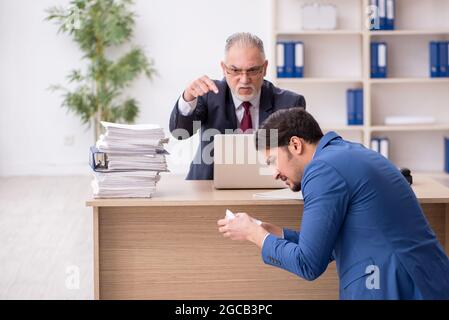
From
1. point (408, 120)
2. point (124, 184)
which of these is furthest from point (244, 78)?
point (408, 120)

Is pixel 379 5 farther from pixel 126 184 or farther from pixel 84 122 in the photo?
pixel 126 184

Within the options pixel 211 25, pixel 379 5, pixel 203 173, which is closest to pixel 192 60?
pixel 211 25

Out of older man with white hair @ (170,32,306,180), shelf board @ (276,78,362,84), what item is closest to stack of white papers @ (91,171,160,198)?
older man with white hair @ (170,32,306,180)

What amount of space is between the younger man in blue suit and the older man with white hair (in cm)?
109

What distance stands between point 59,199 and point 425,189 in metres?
3.99

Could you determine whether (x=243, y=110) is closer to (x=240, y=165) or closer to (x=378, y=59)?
(x=240, y=165)

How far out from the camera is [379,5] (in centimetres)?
649

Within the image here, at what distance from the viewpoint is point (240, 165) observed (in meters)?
2.89

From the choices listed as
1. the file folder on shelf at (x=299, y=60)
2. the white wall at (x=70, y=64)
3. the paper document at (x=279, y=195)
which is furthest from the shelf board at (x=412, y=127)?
the paper document at (x=279, y=195)

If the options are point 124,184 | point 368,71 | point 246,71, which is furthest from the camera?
point 368,71

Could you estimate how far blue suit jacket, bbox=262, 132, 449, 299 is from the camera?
2064mm

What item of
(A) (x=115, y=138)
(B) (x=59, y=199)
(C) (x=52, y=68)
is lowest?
(B) (x=59, y=199)

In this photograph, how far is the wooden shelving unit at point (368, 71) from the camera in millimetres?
6617

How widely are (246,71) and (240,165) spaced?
46cm
